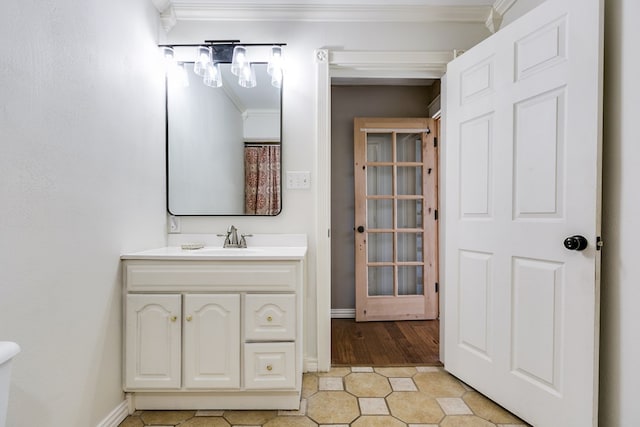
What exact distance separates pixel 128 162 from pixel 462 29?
2177 mm

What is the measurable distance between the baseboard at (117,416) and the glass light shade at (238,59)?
6.31 feet

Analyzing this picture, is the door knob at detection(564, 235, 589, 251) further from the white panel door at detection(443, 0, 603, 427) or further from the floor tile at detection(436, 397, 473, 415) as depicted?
the floor tile at detection(436, 397, 473, 415)

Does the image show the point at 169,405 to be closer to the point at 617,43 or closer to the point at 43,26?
the point at 43,26

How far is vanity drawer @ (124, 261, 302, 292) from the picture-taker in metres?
1.57

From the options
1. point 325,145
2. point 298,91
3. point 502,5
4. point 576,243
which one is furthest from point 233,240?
point 502,5

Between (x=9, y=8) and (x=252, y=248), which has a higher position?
(x=9, y=8)

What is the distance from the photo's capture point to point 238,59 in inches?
76.7

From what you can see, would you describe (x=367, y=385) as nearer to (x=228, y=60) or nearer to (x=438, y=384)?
(x=438, y=384)

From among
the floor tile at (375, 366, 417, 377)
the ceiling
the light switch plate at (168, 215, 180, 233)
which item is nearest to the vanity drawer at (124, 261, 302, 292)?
the light switch plate at (168, 215, 180, 233)

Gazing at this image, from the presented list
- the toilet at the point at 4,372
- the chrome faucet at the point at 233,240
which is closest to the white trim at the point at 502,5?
the chrome faucet at the point at 233,240

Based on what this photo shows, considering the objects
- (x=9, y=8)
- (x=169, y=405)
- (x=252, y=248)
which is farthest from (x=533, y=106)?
(x=169, y=405)

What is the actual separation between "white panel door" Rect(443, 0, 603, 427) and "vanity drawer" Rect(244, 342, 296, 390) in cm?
104

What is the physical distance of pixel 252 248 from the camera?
1.99 meters

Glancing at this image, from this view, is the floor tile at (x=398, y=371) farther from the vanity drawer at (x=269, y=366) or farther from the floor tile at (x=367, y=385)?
the vanity drawer at (x=269, y=366)
